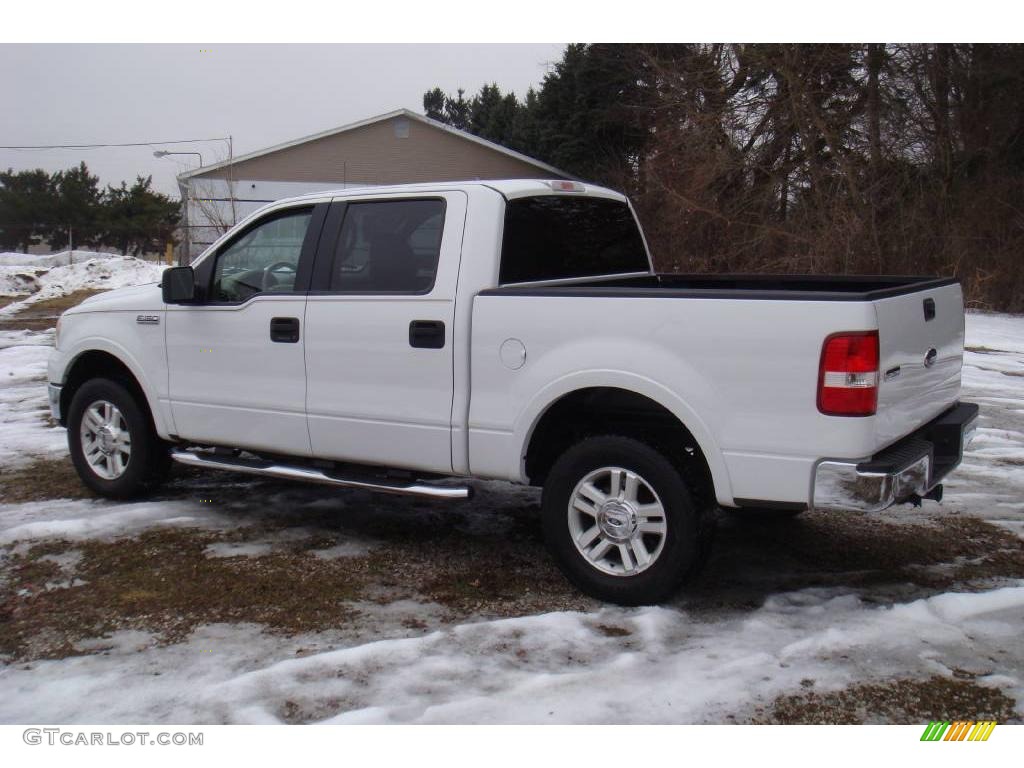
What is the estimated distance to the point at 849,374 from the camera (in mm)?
3750

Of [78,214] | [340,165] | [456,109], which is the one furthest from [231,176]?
[456,109]

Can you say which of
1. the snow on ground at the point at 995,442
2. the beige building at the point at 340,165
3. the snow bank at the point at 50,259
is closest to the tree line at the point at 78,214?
the snow bank at the point at 50,259

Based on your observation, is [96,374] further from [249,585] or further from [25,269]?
[25,269]

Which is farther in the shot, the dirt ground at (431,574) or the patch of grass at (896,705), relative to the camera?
the dirt ground at (431,574)

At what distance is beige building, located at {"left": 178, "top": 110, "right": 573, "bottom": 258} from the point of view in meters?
29.2

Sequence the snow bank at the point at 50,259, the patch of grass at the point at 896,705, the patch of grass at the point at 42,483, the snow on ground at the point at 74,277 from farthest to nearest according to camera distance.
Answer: the snow bank at the point at 50,259 < the snow on ground at the point at 74,277 < the patch of grass at the point at 42,483 < the patch of grass at the point at 896,705

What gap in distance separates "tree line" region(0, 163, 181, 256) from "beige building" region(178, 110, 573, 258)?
25.3 meters

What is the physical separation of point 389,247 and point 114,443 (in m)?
2.44

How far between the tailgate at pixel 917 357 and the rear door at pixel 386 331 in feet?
6.54

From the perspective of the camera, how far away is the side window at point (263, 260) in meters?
5.48

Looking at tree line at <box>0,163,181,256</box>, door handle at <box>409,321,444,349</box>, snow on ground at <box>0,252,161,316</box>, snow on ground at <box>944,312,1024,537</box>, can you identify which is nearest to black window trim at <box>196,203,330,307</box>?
door handle at <box>409,321,444,349</box>

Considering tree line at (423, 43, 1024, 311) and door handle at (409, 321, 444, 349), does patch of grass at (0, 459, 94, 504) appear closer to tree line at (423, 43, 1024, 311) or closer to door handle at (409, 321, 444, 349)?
door handle at (409, 321, 444, 349)

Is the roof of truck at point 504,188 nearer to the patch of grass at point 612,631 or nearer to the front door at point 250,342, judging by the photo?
the front door at point 250,342

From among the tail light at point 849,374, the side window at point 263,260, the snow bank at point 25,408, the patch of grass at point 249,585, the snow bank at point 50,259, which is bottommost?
the patch of grass at point 249,585
